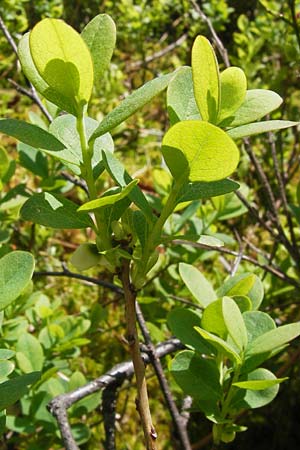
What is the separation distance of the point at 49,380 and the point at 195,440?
0.45 metres

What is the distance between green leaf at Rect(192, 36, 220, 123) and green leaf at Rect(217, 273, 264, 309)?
28 centimetres

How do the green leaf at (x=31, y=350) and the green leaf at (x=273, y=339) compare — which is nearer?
the green leaf at (x=273, y=339)

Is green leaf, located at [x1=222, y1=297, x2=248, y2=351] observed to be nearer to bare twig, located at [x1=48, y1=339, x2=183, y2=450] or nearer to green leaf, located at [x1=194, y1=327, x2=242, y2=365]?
green leaf, located at [x1=194, y1=327, x2=242, y2=365]

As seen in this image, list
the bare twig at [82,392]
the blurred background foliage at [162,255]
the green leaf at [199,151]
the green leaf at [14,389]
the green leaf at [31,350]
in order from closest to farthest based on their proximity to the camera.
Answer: the green leaf at [199,151] < the green leaf at [14,389] < the bare twig at [82,392] < the green leaf at [31,350] < the blurred background foliage at [162,255]

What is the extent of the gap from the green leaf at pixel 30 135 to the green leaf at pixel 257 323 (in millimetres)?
300

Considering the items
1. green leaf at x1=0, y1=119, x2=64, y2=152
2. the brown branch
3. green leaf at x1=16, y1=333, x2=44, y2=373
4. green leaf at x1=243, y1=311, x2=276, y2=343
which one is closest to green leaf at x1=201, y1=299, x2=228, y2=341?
green leaf at x1=243, y1=311, x2=276, y2=343

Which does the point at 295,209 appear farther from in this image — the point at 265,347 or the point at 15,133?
the point at 15,133

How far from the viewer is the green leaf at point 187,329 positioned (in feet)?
2.34

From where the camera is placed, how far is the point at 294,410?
1.42 m

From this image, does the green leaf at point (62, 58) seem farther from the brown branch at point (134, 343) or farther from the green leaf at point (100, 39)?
the brown branch at point (134, 343)

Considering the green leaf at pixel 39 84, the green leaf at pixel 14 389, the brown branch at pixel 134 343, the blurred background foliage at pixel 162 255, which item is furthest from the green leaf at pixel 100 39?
the blurred background foliage at pixel 162 255

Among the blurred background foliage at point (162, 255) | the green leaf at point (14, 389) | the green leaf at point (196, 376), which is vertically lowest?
the blurred background foliage at point (162, 255)

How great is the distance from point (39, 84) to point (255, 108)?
175 millimetres

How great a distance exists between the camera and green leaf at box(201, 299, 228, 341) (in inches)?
25.7
